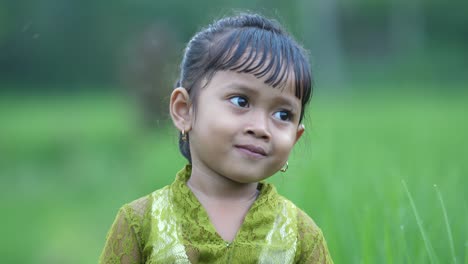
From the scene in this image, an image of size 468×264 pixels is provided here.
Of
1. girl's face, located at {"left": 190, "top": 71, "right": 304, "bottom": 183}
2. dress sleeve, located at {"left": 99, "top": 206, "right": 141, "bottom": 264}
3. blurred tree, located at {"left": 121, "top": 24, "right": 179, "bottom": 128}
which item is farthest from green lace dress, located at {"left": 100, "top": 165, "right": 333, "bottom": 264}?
blurred tree, located at {"left": 121, "top": 24, "right": 179, "bottom": 128}

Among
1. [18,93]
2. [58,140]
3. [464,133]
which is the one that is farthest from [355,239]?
[18,93]

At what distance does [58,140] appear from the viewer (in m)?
13.2

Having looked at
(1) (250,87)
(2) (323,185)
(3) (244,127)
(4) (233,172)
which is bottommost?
(2) (323,185)

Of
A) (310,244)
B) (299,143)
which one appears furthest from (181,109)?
(299,143)

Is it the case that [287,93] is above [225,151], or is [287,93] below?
above

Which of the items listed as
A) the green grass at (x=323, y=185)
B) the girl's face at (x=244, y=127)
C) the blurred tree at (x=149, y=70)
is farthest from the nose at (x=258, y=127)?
the blurred tree at (x=149, y=70)

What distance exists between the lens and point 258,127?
227 cm

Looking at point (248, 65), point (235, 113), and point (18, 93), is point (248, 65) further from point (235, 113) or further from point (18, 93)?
point (18, 93)

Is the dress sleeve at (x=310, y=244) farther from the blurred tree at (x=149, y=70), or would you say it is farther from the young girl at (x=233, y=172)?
the blurred tree at (x=149, y=70)

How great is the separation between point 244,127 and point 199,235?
1.02ft

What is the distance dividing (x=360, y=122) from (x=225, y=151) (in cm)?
1000

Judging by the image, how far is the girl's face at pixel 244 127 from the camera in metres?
2.29

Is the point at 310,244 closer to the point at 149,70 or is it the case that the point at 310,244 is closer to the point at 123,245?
the point at 123,245

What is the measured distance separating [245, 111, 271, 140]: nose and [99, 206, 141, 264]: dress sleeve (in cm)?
41
